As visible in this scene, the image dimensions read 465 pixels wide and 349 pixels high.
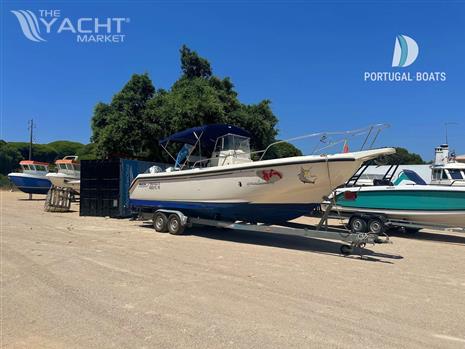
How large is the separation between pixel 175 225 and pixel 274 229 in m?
3.26

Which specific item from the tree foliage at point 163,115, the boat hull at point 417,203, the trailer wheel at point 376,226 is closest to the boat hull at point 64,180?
the tree foliage at point 163,115

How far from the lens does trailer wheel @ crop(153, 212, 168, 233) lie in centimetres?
1119

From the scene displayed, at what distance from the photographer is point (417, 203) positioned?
11125 millimetres

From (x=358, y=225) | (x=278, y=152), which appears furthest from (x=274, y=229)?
(x=278, y=152)

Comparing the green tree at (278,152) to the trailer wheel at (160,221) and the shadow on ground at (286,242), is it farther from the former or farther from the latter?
the trailer wheel at (160,221)

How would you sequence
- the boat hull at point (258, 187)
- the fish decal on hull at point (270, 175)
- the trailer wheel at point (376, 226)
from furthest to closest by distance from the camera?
the trailer wheel at point (376, 226) → the fish decal on hull at point (270, 175) → the boat hull at point (258, 187)

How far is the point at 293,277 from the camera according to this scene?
6152 mm

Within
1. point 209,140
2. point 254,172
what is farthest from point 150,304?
point 209,140

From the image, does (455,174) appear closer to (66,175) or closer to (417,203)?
(417,203)

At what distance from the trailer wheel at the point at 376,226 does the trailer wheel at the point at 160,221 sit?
6.07 m

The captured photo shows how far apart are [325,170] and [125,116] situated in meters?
15.3

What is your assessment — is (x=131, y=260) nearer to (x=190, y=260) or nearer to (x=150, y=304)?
(x=190, y=260)

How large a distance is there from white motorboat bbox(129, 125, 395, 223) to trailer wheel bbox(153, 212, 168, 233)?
0.29 meters

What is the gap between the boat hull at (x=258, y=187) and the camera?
822 centimetres
